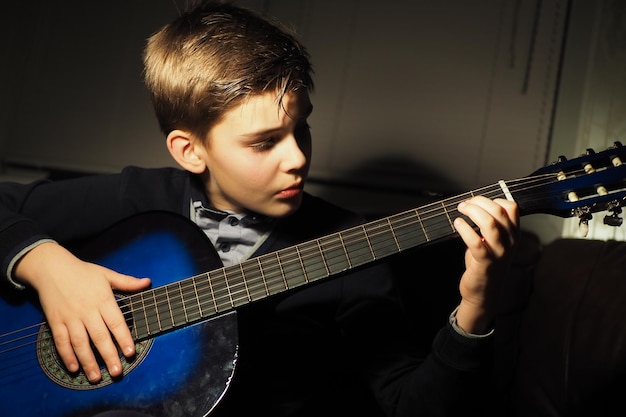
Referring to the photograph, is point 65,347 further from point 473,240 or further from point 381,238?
point 473,240

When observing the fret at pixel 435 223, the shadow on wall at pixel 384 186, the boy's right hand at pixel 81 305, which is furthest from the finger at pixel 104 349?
the shadow on wall at pixel 384 186

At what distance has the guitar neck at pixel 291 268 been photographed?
837 mm

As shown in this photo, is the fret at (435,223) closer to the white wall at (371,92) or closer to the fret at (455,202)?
the fret at (455,202)

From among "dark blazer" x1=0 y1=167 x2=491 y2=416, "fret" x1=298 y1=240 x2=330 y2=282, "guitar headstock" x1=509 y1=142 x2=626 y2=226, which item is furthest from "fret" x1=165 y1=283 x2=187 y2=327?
"guitar headstock" x1=509 y1=142 x2=626 y2=226

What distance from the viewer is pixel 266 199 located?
1.00 meters

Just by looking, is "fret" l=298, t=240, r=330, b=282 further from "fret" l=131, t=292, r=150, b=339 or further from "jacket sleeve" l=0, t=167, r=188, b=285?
"jacket sleeve" l=0, t=167, r=188, b=285

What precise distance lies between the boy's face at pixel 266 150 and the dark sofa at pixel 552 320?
48cm

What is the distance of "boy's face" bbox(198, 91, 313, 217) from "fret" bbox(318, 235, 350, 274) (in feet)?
0.51

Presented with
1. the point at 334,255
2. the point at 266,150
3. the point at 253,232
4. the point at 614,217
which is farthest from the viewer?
the point at 253,232

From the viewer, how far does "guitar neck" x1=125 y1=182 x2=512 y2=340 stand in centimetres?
84

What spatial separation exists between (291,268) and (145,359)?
0.98 ft

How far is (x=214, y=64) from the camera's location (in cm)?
101

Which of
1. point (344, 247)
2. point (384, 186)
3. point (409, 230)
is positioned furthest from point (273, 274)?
point (384, 186)

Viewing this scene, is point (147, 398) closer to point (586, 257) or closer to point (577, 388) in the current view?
point (577, 388)
